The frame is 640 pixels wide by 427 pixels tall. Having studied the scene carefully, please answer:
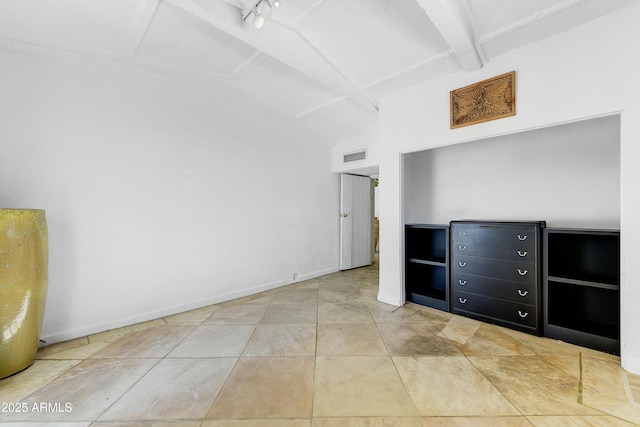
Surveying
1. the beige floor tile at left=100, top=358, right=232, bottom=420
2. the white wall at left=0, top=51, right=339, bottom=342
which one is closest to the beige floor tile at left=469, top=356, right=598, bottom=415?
the beige floor tile at left=100, top=358, right=232, bottom=420

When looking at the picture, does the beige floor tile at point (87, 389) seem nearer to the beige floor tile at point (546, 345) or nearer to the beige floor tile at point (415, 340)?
the beige floor tile at point (415, 340)

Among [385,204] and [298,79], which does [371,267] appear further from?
[298,79]

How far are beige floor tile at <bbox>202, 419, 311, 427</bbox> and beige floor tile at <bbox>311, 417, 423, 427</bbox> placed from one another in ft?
0.23

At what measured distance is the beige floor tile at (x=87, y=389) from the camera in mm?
1545

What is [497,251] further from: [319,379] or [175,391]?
[175,391]

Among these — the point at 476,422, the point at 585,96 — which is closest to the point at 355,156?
the point at 585,96

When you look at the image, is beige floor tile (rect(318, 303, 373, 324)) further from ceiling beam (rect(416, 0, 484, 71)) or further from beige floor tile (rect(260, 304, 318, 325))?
ceiling beam (rect(416, 0, 484, 71))

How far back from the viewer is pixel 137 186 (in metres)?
2.85

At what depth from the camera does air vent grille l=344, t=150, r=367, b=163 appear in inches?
180

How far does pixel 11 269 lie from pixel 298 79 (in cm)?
321

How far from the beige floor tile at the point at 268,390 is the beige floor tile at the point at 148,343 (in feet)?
2.66

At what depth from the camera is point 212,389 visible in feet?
5.79

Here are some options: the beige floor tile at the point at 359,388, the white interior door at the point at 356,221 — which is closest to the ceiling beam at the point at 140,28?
the beige floor tile at the point at 359,388

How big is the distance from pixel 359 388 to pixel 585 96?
2.93 meters
